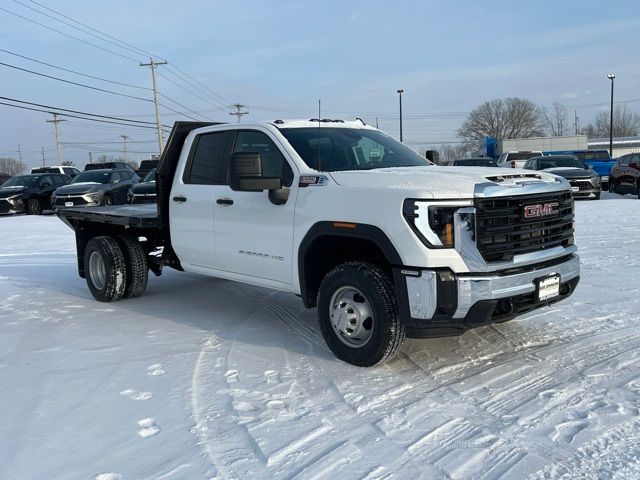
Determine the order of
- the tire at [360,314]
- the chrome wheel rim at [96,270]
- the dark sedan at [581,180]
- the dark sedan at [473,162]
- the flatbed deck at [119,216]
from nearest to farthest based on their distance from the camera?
the tire at [360,314]
the flatbed deck at [119,216]
the chrome wheel rim at [96,270]
the dark sedan at [581,180]
the dark sedan at [473,162]

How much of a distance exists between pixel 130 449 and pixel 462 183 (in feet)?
8.76

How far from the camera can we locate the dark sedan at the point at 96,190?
18750mm

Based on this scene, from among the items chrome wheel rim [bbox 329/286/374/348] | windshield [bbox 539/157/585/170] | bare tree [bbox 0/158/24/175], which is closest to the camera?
chrome wheel rim [bbox 329/286/374/348]

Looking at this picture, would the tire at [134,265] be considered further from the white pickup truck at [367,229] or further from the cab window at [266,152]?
the cab window at [266,152]

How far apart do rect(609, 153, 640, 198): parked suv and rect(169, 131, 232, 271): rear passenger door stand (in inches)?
700

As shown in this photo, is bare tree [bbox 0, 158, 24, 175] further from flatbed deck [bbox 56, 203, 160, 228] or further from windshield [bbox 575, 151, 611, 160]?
flatbed deck [bbox 56, 203, 160, 228]

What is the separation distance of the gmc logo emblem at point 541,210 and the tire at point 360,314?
111 centimetres

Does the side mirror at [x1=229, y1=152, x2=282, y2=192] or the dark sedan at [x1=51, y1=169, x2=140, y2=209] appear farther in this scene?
the dark sedan at [x1=51, y1=169, x2=140, y2=209]

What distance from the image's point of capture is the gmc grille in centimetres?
405

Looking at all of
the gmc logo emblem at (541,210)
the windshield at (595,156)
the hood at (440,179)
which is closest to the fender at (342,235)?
the hood at (440,179)

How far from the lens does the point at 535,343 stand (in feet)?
16.3

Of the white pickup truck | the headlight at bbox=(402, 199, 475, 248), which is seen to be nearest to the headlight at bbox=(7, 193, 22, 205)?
the white pickup truck

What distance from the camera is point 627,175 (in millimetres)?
20094

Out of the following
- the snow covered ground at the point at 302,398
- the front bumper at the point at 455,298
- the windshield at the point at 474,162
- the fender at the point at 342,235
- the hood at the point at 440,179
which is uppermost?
the windshield at the point at 474,162
